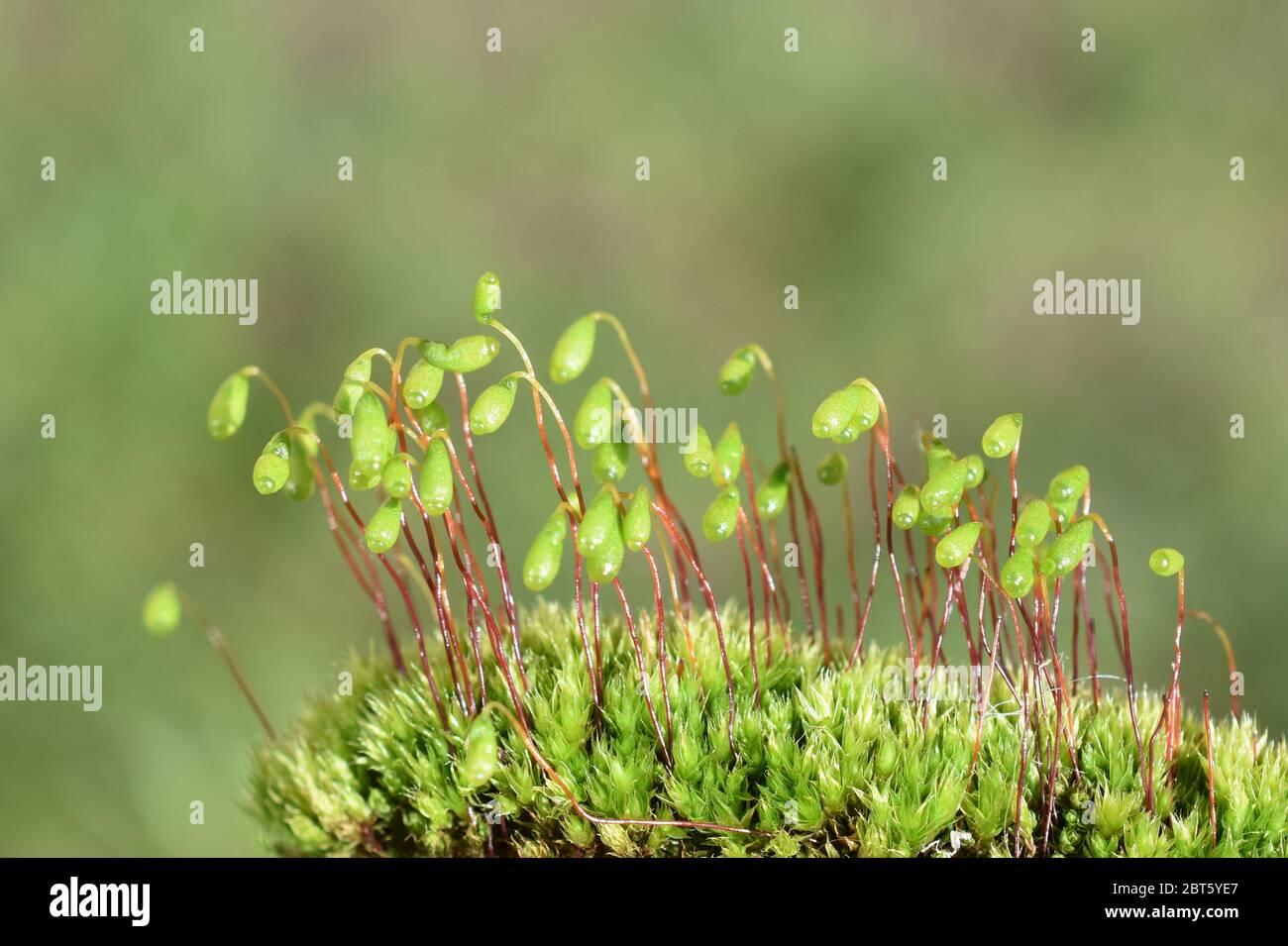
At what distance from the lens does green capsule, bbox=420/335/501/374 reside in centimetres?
66

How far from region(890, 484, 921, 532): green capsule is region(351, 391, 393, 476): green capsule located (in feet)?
1.11

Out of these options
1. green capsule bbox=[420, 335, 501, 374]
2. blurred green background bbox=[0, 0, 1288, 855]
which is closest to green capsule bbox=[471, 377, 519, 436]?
green capsule bbox=[420, 335, 501, 374]

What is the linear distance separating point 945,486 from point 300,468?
46 centimetres

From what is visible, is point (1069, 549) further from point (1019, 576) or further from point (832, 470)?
point (832, 470)

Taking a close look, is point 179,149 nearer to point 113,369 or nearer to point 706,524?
point 113,369

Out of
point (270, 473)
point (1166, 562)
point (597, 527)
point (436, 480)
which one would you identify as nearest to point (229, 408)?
point (270, 473)

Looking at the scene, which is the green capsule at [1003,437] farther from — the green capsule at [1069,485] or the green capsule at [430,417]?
the green capsule at [430,417]

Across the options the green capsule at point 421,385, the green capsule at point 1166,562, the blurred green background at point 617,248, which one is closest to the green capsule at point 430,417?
the green capsule at point 421,385

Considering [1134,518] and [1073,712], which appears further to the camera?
[1134,518]

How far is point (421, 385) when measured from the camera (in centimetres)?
68

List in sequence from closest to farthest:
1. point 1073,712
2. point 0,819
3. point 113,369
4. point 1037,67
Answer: point 1073,712 → point 0,819 → point 113,369 → point 1037,67

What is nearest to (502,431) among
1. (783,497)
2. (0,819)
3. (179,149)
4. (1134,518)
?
(179,149)
